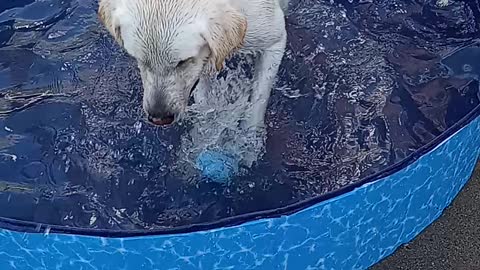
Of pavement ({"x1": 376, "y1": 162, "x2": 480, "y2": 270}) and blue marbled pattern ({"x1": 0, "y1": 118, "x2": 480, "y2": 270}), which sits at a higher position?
blue marbled pattern ({"x1": 0, "y1": 118, "x2": 480, "y2": 270})

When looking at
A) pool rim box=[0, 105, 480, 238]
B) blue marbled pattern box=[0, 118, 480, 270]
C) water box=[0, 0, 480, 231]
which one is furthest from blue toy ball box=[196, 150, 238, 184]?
pool rim box=[0, 105, 480, 238]

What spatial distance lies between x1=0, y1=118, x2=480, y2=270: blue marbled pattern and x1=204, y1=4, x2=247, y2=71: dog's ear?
0.58 m

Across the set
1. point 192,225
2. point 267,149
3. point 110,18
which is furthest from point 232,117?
point 192,225

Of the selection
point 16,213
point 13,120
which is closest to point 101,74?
point 13,120

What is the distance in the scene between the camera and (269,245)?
2.54 m

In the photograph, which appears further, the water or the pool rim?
the water

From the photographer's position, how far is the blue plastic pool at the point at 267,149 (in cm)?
250

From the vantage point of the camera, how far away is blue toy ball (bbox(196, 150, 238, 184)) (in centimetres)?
318

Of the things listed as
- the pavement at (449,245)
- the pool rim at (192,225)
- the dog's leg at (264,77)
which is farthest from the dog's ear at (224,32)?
the pavement at (449,245)

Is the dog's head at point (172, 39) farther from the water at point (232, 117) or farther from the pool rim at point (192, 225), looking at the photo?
the water at point (232, 117)

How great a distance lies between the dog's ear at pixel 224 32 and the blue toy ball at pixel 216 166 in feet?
2.07

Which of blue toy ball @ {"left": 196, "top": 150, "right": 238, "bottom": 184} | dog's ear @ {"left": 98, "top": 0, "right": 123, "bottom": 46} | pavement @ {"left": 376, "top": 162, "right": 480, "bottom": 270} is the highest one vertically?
dog's ear @ {"left": 98, "top": 0, "right": 123, "bottom": 46}

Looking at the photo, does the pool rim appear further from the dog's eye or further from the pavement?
the pavement

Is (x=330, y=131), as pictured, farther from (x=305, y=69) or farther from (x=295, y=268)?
(x=295, y=268)
